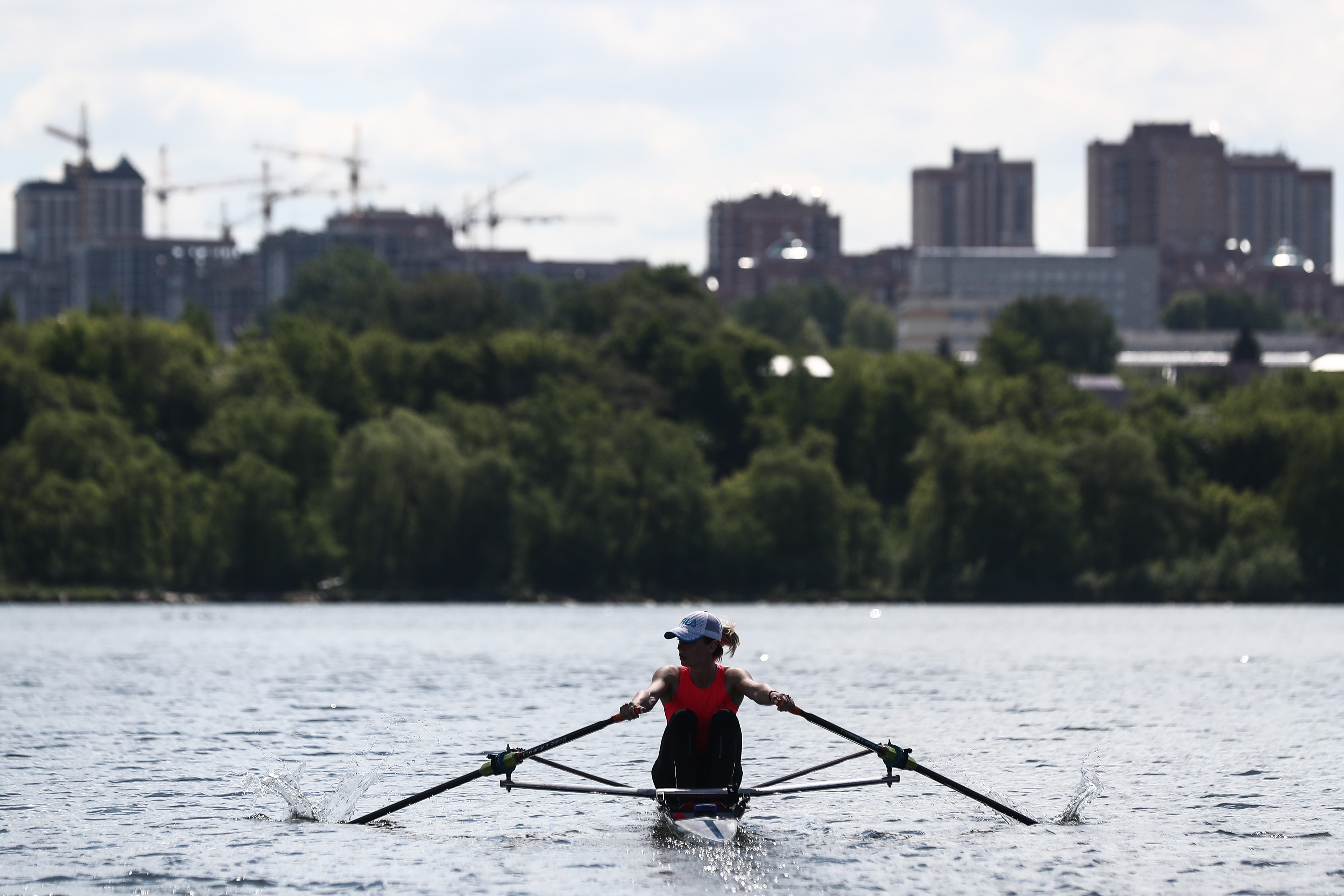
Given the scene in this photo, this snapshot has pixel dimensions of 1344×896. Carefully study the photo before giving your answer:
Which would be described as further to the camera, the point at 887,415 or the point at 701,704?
the point at 887,415

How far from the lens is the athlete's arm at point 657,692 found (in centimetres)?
2288

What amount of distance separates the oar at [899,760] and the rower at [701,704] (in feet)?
2.49

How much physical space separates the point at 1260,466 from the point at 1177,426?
5.19m

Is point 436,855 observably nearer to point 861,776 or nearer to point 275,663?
point 861,776

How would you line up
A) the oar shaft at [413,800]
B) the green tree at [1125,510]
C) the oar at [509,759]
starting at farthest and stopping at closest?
1. the green tree at [1125,510]
2. the oar shaft at [413,800]
3. the oar at [509,759]

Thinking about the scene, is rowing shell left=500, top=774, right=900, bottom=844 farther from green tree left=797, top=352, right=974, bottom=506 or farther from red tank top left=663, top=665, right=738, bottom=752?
green tree left=797, top=352, right=974, bottom=506

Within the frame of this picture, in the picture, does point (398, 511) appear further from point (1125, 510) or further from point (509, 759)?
point (509, 759)

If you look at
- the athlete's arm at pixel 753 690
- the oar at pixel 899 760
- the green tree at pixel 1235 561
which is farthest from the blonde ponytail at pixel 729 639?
the green tree at pixel 1235 561

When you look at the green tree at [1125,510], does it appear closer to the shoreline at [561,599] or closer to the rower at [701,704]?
the shoreline at [561,599]

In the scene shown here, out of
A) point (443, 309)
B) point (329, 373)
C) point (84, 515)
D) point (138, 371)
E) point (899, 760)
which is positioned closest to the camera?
point (899, 760)

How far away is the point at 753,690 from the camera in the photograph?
76.2 feet

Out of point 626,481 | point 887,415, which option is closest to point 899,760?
point 626,481

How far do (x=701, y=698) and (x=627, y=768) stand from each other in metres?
8.60

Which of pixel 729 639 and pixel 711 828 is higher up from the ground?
pixel 729 639
